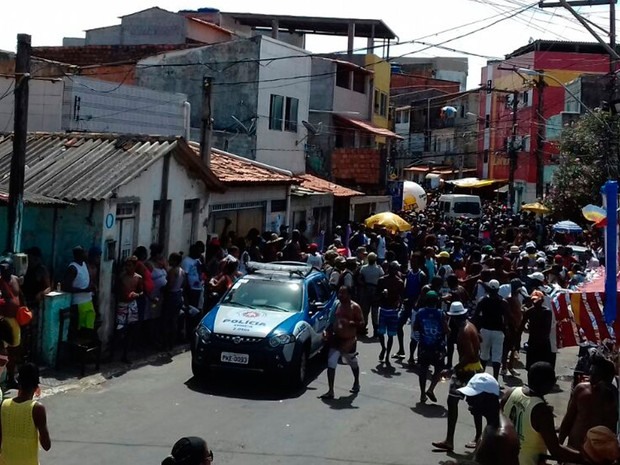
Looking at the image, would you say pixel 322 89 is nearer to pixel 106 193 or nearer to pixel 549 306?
pixel 106 193

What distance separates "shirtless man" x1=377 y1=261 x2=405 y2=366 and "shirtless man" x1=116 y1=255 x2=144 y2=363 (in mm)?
4132

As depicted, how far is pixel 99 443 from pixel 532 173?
46.7 meters

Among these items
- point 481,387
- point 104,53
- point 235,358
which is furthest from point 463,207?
point 481,387

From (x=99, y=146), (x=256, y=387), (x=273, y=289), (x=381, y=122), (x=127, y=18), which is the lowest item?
(x=256, y=387)

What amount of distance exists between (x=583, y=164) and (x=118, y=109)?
52.1 feet

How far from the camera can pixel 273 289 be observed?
13.8 meters

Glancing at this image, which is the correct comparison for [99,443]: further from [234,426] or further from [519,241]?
[519,241]

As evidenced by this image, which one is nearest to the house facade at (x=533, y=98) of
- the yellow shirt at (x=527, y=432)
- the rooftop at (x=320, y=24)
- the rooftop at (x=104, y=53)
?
the rooftop at (x=320, y=24)

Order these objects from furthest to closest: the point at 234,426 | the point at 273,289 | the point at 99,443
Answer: the point at 273,289 → the point at 234,426 → the point at 99,443

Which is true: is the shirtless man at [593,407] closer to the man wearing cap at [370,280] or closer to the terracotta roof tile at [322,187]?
the man wearing cap at [370,280]

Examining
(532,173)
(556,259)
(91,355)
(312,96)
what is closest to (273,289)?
(91,355)

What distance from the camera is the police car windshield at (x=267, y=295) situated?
13.5 m

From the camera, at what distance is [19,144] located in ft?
43.4

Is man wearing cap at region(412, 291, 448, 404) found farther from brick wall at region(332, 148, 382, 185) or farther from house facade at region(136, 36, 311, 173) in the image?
brick wall at region(332, 148, 382, 185)
